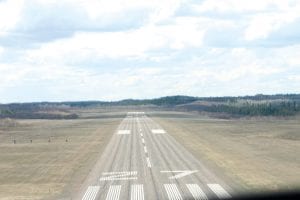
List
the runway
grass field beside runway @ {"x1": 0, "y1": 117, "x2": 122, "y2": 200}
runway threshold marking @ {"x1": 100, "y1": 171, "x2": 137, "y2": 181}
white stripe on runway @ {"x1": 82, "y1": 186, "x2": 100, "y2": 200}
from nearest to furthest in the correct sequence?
1. white stripe on runway @ {"x1": 82, "y1": 186, "x2": 100, "y2": 200}
2. the runway
3. grass field beside runway @ {"x1": 0, "y1": 117, "x2": 122, "y2": 200}
4. runway threshold marking @ {"x1": 100, "y1": 171, "x2": 137, "y2": 181}

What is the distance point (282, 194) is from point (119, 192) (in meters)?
16.8

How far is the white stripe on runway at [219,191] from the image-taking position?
74.8 feet

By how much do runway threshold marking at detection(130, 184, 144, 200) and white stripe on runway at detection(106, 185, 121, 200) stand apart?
23.0 inches

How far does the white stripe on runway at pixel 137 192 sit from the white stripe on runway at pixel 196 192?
6.54ft

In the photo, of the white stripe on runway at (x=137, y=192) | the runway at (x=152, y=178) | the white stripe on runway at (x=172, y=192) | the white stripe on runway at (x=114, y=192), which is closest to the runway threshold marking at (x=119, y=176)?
the runway at (x=152, y=178)

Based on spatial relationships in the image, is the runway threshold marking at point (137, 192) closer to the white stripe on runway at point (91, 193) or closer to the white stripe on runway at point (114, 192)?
the white stripe on runway at point (114, 192)

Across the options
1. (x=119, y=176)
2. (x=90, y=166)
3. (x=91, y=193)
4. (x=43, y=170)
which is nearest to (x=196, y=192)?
(x=91, y=193)

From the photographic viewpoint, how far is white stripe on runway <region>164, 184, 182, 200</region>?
2330 cm

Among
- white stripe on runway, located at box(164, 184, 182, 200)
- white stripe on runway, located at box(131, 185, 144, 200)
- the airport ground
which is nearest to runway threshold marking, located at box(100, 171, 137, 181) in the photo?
the airport ground

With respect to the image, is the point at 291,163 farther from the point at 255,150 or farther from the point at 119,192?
the point at 119,192

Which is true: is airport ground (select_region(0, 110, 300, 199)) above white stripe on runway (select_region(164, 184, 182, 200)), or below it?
below

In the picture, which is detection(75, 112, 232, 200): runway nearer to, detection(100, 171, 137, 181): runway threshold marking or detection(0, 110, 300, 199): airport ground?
detection(100, 171, 137, 181): runway threshold marking

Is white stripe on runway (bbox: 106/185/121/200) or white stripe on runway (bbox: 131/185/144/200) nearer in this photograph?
white stripe on runway (bbox: 131/185/144/200)

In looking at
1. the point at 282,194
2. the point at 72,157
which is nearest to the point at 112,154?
the point at 72,157
